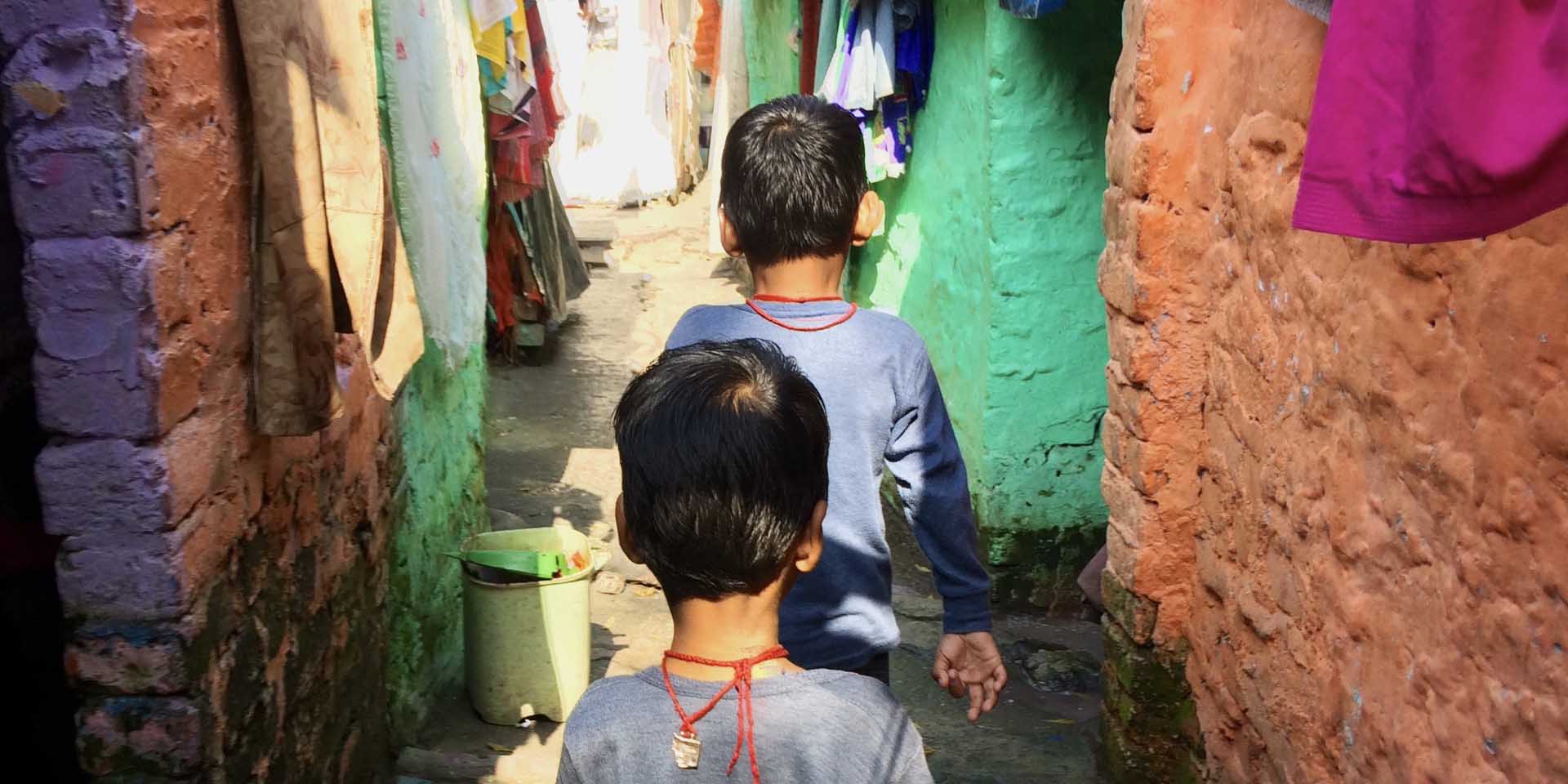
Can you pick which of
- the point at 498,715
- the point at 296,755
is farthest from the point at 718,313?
the point at 498,715

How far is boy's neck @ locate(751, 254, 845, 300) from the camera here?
7.69ft

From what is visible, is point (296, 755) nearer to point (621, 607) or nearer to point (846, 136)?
point (846, 136)

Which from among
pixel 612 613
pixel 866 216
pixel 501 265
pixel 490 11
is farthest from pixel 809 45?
pixel 866 216

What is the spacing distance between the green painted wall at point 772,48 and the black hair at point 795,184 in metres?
6.57

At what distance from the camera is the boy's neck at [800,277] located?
2.34 metres

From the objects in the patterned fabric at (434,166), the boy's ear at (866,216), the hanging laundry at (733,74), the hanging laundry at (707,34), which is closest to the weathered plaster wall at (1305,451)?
the boy's ear at (866,216)

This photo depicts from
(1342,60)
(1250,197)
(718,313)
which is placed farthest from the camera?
(1250,197)

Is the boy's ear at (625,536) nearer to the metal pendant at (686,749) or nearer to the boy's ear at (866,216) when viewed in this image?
the metal pendant at (686,749)

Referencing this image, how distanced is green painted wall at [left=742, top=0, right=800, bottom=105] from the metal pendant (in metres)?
7.71

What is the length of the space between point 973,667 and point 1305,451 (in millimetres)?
745

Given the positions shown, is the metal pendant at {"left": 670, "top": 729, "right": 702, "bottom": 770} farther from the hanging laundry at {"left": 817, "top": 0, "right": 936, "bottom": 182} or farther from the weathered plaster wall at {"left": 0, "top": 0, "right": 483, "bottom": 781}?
the hanging laundry at {"left": 817, "top": 0, "right": 936, "bottom": 182}

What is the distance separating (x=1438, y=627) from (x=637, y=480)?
3.91 feet

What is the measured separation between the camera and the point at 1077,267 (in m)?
5.11

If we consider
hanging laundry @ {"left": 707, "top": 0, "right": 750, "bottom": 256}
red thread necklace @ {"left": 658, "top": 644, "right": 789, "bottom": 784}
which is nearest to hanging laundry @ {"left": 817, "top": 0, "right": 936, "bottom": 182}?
red thread necklace @ {"left": 658, "top": 644, "right": 789, "bottom": 784}
